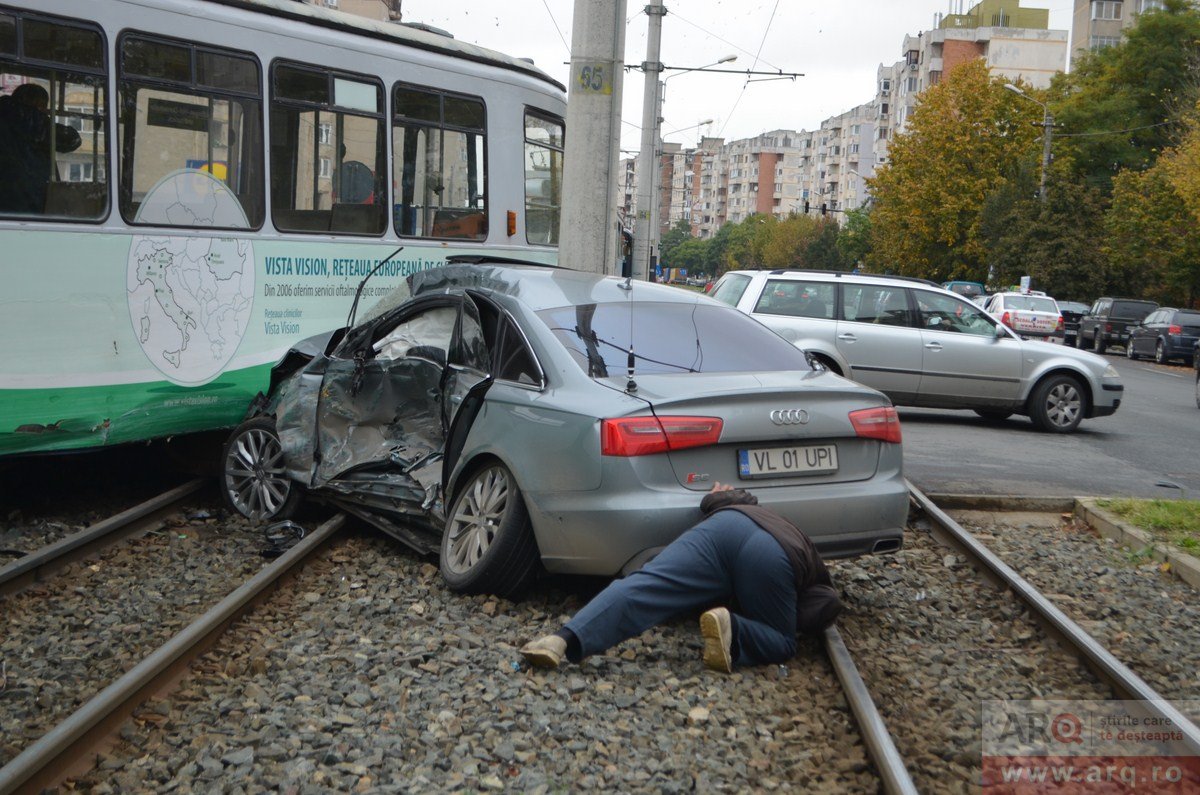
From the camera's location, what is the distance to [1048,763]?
4496 millimetres

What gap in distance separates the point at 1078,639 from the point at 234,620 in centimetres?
→ 381

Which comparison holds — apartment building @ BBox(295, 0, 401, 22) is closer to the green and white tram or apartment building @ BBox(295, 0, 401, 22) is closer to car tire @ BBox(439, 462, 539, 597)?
the green and white tram

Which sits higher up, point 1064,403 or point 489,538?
point 489,538

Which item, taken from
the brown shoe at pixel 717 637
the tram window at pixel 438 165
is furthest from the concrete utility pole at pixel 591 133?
the brown shoe at pixel 717 637

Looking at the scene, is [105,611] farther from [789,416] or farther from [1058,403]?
[1058,403]

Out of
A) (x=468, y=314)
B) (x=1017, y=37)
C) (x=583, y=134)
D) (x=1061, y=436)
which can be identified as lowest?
(x=1061, y=436)

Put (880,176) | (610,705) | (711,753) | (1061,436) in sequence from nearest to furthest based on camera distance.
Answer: (711,753) → (610,705) → (1061,436) → (880,176)

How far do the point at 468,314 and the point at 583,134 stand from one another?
20.5ft

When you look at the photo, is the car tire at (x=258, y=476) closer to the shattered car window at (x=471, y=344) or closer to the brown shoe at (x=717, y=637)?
the shattered car window at (x=471, y=344)

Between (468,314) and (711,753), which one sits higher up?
(468,314)

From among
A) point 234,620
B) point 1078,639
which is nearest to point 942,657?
point 1078,639

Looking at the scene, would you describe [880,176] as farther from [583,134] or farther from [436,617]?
[436,617]

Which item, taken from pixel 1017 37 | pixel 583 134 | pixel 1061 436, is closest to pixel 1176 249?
pixel 1061 436

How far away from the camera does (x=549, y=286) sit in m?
7.08
